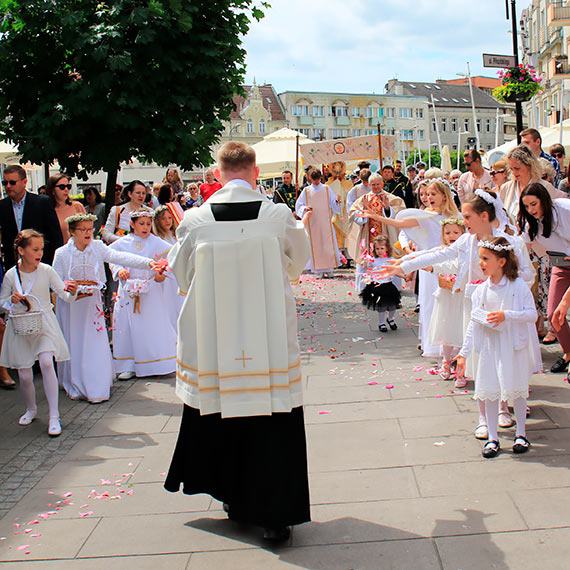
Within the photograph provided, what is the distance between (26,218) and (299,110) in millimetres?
99272

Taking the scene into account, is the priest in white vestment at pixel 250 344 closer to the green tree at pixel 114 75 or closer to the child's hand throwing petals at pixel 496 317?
the child's hand throwing petals at pixel 496 317

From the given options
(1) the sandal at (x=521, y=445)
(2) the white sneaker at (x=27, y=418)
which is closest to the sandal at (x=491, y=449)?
(1) the sandal at (x=521, y=445)

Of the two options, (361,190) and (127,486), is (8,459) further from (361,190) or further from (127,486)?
(361,190)

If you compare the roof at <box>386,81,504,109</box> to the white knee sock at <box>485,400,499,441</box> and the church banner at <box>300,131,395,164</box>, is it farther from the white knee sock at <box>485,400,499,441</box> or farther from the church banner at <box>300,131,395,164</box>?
the white knee sock at <box>485,400,499,441</box>

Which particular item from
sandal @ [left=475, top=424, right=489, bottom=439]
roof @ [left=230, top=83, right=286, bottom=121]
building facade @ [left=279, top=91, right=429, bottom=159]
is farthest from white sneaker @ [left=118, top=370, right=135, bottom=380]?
building facade @ [left=279, top=91, right=429, bottom=159]

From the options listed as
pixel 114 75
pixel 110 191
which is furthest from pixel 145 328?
pixel 110 191

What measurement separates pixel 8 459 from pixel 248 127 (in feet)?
292

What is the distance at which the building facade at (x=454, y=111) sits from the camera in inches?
4574

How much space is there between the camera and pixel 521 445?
5.30 m

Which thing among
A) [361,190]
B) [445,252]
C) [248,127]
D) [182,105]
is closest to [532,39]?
[248,127]

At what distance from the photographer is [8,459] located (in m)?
5.91

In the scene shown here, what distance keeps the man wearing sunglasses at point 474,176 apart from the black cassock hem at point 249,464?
7568 mm

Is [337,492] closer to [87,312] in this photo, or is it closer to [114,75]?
[87,312]

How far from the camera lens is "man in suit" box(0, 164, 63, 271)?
28.1 ft
